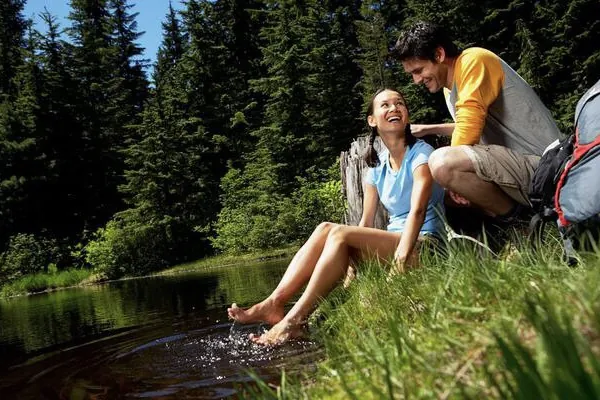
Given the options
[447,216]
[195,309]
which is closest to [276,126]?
[195,309]

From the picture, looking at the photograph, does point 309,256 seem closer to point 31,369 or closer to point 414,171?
point 414,171

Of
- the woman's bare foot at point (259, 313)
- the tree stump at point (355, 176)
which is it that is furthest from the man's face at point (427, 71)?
the woman's bare foot at point (259, 313)

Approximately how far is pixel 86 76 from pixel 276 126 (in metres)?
13.4

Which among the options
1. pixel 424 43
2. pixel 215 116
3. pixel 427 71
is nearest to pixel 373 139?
pixel 427 71

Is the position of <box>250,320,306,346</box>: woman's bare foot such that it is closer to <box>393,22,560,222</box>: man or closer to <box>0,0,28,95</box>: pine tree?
<box>393,22,560,222</box>: man

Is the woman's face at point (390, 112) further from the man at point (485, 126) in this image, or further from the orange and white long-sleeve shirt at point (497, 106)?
the orange and white long-sleeve shirt at point (497, 106)

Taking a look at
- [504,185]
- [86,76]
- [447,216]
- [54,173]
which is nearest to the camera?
[504,185]

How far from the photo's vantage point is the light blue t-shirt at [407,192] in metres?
3.18

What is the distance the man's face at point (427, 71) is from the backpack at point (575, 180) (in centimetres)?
95

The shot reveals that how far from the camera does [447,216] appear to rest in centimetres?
337

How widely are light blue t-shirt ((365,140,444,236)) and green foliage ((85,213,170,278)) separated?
18.7 meters

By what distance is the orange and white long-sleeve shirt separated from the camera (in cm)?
279

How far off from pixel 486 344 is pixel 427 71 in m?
2.29

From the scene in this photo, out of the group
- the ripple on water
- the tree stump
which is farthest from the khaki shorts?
the tree stump
